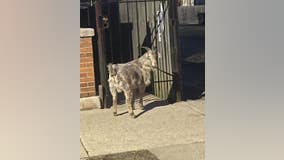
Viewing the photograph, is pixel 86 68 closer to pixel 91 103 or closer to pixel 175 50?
pixel 91 103

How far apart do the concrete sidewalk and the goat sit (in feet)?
0.48

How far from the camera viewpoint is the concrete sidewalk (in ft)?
13.2

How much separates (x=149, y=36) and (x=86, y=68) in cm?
111

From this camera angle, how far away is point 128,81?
16.1ft

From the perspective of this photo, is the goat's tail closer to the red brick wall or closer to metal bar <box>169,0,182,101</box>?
the red brick wall

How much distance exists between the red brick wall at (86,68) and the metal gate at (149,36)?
1.78ft

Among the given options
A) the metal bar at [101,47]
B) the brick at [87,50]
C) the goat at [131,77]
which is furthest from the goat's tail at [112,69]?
the brick at [87,50]

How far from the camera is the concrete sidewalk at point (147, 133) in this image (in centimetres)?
403

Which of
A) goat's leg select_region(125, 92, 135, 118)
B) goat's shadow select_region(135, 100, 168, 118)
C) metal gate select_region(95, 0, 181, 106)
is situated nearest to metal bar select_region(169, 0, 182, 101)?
metal gate select_region(95, 0, 181, 106)

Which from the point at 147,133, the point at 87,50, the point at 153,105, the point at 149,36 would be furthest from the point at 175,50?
the point at 147,133

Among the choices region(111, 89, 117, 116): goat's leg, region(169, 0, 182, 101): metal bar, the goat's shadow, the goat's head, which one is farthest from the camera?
region(169, 0, 182, 101): metal bar
